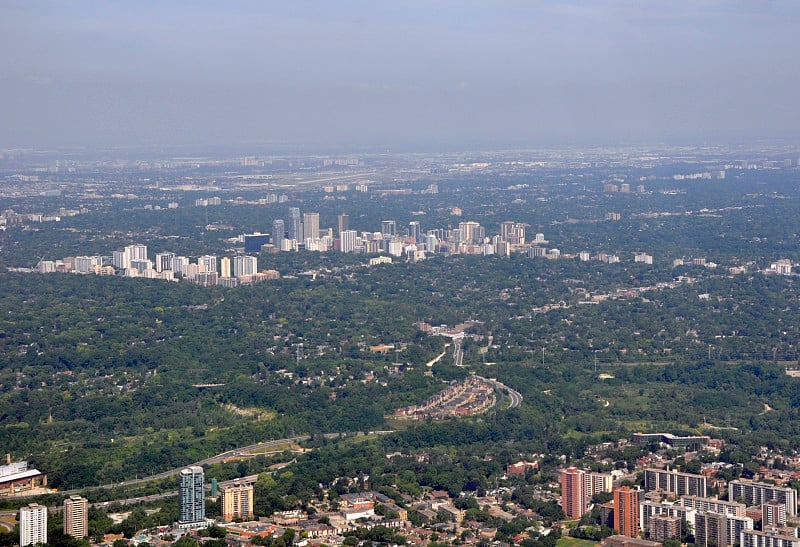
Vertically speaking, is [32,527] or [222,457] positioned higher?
[32,527]

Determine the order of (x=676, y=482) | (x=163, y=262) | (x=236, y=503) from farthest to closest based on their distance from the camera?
(x=163, y=262) → (x=676, y=482) → (x=236, y=503)

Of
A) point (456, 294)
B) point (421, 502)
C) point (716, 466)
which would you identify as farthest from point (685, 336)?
point (421, 502)

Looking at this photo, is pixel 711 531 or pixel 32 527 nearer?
pixel 32 527

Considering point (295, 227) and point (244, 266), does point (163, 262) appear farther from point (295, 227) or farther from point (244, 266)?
point (295, 227)

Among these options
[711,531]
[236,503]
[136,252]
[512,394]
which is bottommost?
[512,394]

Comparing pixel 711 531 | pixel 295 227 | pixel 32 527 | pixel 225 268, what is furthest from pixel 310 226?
pixel 32 527

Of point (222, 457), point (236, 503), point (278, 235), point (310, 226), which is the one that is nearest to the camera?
point (236, 503)
